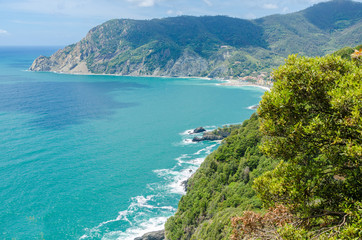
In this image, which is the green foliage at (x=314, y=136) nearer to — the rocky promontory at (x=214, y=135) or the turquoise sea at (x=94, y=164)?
the turquoise sea at (x=94, y=164)

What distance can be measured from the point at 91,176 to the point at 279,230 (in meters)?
70.3

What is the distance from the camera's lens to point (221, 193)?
44.8 m

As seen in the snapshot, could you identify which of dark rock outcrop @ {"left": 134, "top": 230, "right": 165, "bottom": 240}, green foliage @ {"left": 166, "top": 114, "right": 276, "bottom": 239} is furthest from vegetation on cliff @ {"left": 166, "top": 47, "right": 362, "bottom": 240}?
dark rock outcrop @ {"left": 134, "top": 230, "right": 165, "bottom": 240}

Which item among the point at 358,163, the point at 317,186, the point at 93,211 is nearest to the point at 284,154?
the point at 317,186

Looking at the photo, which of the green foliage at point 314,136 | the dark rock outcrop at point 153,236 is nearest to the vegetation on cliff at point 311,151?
the green foliage at point 314,136

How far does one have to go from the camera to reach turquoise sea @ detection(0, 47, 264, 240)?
55.7 m

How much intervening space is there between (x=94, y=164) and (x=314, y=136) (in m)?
77.5

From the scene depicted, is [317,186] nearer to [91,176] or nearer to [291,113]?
[291,113]

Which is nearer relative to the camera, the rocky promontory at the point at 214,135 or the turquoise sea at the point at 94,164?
the turquoise sea at the point at 94,164

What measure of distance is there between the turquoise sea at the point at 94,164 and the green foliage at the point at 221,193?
32.3ft

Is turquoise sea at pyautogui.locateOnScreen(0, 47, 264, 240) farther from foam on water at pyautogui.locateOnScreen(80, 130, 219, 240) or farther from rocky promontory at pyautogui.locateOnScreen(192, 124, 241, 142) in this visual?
rocky promontory at pyautogui.locateOnScreen(192, 124, 241, 142)

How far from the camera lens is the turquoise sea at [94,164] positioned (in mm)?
55656

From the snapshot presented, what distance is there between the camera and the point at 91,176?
73.9m

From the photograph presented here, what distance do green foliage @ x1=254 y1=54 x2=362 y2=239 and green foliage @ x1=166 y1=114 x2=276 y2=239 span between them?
20.3 meters
